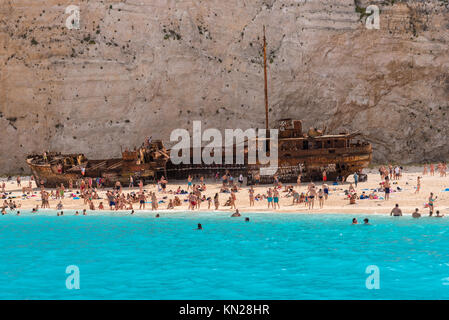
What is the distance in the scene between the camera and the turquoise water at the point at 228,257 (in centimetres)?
1437

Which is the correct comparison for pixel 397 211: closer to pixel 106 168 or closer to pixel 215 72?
pixel 106 168

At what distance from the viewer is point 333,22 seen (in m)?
60.2

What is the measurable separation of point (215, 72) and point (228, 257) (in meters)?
44.0

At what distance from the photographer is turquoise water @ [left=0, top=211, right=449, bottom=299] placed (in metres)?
14.4

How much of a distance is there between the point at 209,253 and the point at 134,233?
19.9ft

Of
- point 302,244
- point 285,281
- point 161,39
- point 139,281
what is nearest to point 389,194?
point 302,244

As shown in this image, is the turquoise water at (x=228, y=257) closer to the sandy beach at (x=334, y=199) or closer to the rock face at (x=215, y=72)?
the sandy beach at (x=334, y=199)

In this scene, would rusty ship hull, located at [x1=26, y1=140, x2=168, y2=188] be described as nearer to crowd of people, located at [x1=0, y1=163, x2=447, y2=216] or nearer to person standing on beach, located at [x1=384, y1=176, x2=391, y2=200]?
crowd of people, located at [x1=0, y1=163, x2=447, y2=216]

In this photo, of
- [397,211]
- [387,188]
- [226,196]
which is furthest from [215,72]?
[397,211]

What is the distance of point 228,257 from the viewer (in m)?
18.5

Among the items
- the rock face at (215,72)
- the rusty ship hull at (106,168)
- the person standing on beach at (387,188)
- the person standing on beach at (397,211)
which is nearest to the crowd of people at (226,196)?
the person standing on beach at (387,188)

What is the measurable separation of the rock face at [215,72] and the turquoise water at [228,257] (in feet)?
108

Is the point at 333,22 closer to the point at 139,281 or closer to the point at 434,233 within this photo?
the point at 434,233
